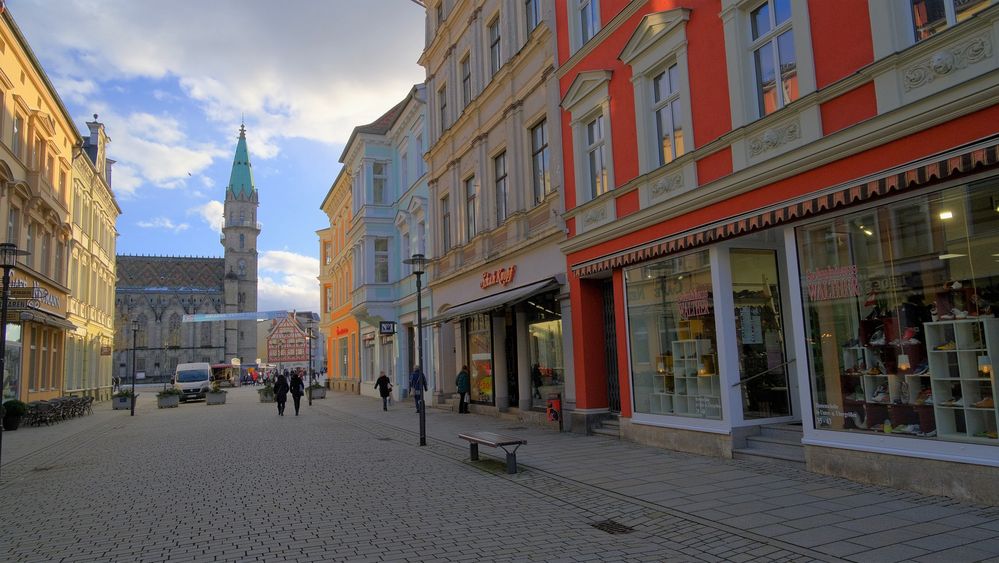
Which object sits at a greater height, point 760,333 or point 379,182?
point 379,182

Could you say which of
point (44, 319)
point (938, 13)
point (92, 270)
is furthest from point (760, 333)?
point (92, 270)

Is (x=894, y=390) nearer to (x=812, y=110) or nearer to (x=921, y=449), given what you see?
(x=921, y=449)

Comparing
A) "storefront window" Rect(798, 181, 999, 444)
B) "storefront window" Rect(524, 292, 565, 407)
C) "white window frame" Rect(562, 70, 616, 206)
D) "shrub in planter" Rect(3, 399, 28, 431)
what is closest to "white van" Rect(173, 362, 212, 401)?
"shrub in planter" Rect(3, 399, 28, 431)

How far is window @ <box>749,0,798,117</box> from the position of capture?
9.12 meters

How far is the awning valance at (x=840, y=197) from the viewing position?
651 cm

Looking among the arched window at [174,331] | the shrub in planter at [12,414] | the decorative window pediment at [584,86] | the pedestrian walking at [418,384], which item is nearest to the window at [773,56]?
the decorative window pediment at [584,86]

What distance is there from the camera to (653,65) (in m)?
11.8

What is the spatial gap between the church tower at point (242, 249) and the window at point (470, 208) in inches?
4156

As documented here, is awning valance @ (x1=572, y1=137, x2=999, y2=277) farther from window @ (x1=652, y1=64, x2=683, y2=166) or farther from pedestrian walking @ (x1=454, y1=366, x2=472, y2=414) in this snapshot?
pedestrian walking @ (x1=454, y1=366, x2=472, y2=414)

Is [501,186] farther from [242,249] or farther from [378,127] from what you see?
[242,249]

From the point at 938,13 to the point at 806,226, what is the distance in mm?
2798

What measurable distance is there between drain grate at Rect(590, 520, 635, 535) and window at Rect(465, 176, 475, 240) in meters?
14.9

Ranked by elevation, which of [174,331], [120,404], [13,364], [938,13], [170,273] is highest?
[170,273]

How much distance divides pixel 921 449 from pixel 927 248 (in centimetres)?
223
